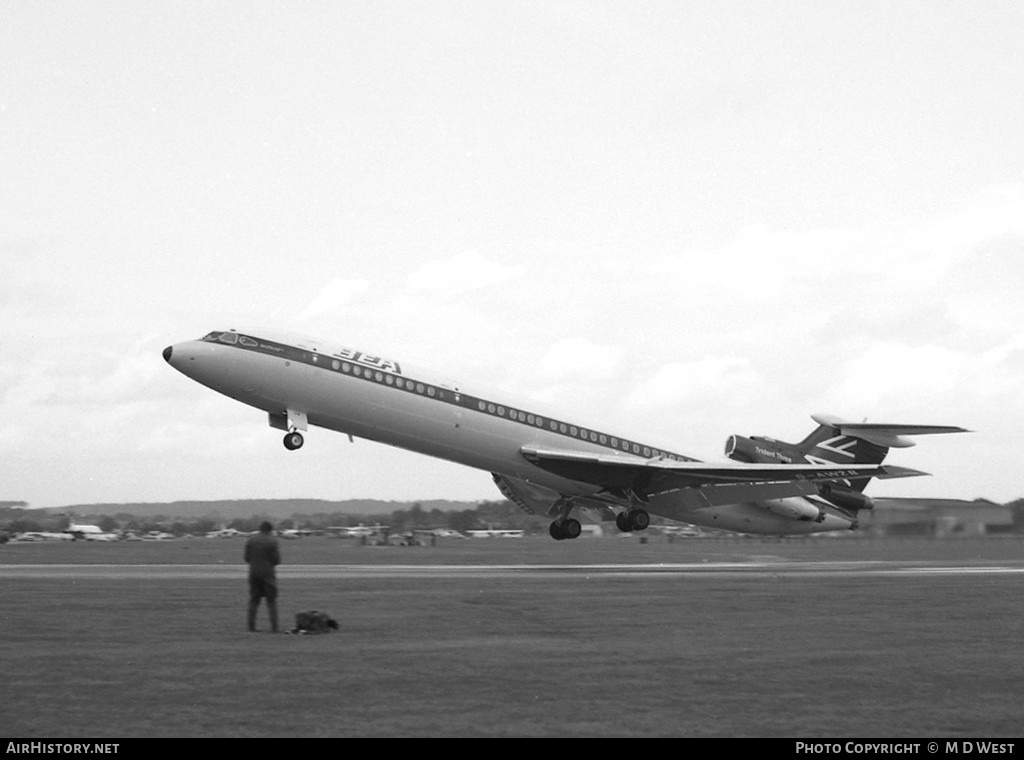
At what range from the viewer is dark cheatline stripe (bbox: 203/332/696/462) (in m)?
40.5

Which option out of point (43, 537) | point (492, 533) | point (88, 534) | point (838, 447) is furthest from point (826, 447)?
point (88, 534)

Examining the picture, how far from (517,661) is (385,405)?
26.7 meters

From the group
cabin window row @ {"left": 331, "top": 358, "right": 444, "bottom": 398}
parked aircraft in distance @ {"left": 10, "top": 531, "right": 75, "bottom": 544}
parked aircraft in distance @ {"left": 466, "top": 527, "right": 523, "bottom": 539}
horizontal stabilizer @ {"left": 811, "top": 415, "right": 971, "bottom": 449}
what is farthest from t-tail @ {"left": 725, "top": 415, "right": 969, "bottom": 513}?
parked aircraft in distance @ {"left": 10, "top": 531, "right": 75, "bottom": 544}

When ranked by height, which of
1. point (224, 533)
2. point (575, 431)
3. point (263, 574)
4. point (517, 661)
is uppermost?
point (575, 431)

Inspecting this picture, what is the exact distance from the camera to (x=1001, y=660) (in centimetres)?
1641

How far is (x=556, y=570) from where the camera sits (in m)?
37.1

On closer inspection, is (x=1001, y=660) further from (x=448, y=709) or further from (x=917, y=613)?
(x=448, y=709)

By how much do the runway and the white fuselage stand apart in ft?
16.2

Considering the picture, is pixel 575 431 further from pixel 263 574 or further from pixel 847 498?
pixel 263 574

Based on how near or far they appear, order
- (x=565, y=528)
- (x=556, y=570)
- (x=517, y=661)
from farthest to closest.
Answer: (x=565, y=528) < (x=556, y=570) < (x=517, y=661)

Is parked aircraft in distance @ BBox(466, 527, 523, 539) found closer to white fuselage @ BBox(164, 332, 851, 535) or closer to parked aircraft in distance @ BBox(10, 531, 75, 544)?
parked aircraft in distance @ BBox(10, 531, 75, 544)

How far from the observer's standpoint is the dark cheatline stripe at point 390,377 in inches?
1594

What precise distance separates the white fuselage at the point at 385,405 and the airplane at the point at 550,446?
5cm

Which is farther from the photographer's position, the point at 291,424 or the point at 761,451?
the point at 761,451
